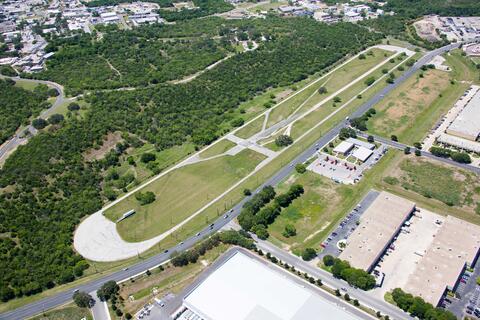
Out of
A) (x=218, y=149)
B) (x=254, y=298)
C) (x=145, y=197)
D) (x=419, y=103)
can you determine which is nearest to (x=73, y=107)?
(x=218, y=149)

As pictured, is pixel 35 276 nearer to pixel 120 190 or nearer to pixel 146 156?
pixel 120 190

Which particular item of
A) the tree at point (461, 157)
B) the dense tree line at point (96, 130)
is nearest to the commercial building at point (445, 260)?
the tree at point (461, 157)

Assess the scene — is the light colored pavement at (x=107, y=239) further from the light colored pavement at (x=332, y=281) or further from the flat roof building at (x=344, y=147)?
the flat roof building at (x=344, y=147)

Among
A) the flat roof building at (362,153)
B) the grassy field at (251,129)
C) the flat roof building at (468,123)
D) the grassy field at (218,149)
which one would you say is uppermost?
the flat roof building at (468,123)

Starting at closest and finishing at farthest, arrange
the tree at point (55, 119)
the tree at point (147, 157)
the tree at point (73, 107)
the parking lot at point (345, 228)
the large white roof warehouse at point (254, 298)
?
the large white roof warehouse at point (254, 298) < the parking lot at point (345, 228) < the tree at point (147, 157) < the tree at point (55, 119) < the tree at point (73, 107)

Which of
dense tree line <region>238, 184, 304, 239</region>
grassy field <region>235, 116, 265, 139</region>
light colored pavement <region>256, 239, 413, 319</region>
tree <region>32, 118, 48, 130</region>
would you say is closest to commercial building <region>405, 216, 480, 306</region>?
light colored pavement <region>256, 239, 413, 319</region>

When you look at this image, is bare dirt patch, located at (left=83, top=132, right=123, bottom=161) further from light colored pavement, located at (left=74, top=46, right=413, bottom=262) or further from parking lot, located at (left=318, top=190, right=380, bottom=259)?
parking lot, located at (left=318, top=190, right=380, bottom=259)

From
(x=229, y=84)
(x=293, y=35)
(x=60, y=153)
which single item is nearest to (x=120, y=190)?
(x=60, y=153)
